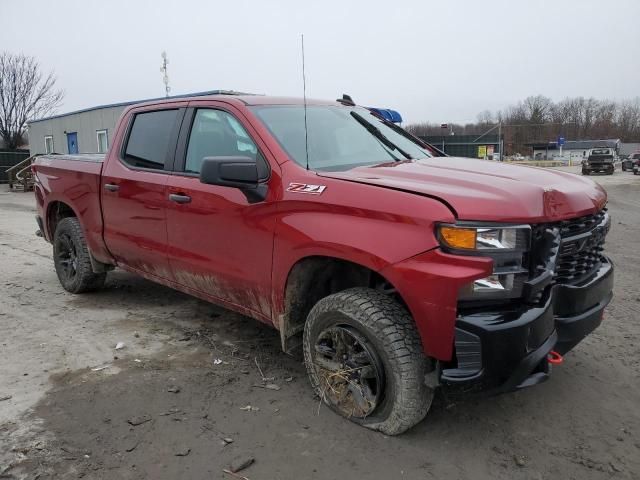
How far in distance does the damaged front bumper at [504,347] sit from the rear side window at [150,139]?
2708 millimetres

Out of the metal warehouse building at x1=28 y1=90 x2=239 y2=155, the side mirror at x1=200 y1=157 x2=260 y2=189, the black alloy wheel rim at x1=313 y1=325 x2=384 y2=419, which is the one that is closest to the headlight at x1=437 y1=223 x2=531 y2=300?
the black alloy wheel rim at x1=313 y1=325 x2=384 y2=419

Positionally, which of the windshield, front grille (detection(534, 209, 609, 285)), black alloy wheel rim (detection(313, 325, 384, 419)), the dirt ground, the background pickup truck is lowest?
the background pickup truck

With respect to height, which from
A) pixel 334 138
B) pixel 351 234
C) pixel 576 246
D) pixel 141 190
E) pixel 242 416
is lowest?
pixel 242 416

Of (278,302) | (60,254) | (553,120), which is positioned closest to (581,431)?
(278,302)

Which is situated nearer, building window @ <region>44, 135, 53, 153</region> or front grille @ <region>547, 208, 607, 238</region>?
front grille @ <region>547, 208, 607, 238</region>

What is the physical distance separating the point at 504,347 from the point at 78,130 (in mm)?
24583

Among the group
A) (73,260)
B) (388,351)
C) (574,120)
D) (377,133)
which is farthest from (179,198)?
(574,120)

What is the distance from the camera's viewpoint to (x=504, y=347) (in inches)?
95.0

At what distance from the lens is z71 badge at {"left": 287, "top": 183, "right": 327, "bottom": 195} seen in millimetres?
2936

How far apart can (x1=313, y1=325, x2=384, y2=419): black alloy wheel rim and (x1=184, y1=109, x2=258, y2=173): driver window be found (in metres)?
1.30

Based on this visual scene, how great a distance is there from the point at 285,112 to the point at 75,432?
236 cm

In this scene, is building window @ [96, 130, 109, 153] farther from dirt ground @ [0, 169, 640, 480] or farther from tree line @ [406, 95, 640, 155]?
tree line @ [406, 95, 640, 155]

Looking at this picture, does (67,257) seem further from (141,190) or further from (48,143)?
(48,143)

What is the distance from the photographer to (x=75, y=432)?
2.92 metres
